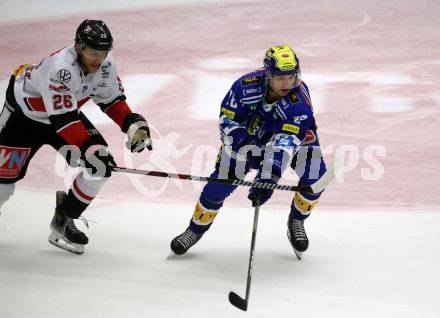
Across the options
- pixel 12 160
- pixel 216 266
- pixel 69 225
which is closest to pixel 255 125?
pixel 216 266

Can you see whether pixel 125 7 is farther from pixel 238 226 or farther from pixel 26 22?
pixel 238 226

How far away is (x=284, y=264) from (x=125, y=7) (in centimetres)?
583

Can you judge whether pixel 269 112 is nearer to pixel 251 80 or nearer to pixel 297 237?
pixel 251 80

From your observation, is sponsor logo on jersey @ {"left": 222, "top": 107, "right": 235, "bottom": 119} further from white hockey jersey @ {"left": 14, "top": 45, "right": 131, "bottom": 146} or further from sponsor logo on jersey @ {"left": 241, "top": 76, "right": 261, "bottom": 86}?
white hockey jersey @ {"left": 14, "top": 45, "right": 131, "bottom": 146}

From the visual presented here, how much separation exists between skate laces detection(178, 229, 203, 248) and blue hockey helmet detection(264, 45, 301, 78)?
3.21 ft

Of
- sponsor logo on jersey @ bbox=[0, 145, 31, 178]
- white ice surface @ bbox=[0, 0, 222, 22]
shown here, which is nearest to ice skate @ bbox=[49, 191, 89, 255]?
sponsor logo on jersey @ bbox=[0, 145, 31, 178]

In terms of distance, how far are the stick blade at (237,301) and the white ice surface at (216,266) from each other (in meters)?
0.03

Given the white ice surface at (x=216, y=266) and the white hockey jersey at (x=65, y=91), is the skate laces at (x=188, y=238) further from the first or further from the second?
the white hockey jersey at (x=65, y=91)

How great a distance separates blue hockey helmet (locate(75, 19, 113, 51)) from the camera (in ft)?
12.0

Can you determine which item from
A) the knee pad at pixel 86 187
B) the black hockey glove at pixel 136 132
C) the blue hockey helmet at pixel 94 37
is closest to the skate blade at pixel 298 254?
the black hockey glove at pixel 136 132

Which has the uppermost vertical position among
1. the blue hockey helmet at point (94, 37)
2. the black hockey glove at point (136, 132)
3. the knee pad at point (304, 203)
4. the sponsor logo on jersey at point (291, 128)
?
the blue hockey helmet at point (94, 37)

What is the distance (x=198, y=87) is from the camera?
6773mm

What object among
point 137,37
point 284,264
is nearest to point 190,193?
point 284,264

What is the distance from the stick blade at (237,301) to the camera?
335cm
